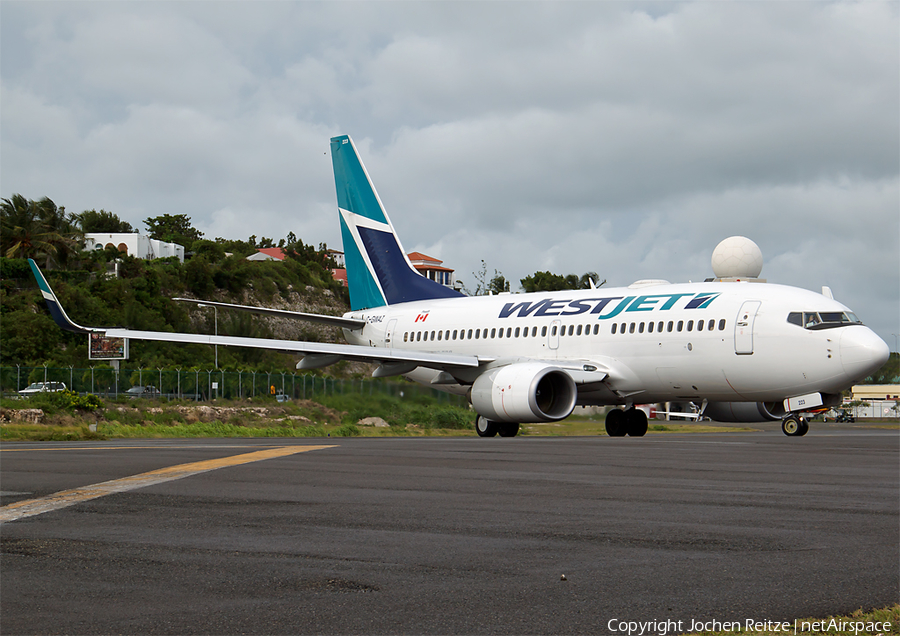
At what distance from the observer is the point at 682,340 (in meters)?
23.1

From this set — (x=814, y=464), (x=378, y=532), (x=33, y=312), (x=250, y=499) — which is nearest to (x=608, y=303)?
(x=814, y=464)

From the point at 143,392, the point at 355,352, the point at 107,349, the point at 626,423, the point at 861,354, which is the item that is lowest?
the point at 626,423

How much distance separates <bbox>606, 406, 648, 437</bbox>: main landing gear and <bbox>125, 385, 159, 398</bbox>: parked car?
22.6 m

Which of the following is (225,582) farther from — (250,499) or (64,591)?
(250,499)

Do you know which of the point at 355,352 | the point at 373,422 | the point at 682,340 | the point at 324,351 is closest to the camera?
the point at 682,340

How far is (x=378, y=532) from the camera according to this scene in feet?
23.9

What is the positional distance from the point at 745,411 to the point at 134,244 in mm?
90163

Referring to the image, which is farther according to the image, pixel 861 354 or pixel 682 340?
pixel 682 340

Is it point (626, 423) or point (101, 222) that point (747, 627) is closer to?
point (626, 423)

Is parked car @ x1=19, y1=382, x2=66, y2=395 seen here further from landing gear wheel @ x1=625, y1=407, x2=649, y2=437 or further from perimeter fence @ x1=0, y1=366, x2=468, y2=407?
landing gear wheel @ x1=625, y1=407, x2=649, y2=437

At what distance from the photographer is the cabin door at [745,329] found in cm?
2216

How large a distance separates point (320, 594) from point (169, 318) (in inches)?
3269

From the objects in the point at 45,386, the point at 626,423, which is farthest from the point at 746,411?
the point at 45,386

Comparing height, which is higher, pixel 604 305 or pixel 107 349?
pixel 604 305
